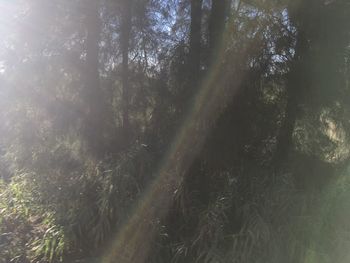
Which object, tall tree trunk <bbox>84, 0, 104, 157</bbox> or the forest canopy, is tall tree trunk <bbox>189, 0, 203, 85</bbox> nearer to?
the forest canopy

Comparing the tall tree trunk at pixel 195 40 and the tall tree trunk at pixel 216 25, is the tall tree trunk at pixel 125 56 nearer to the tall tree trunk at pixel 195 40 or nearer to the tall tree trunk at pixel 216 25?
the tall tree trunk at pixel 195 40

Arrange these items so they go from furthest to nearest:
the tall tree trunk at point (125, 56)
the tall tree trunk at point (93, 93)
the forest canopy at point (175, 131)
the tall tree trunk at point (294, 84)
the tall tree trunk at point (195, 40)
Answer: the tall tree trunk at point (93, 93), the tall tree trunk at point (125, 56), the tall tree trunk at point (195, 40), the tall tree trunk at point (294, 84), the forest canopy at point (175, 131)

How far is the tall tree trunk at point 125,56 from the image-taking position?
22.0ft

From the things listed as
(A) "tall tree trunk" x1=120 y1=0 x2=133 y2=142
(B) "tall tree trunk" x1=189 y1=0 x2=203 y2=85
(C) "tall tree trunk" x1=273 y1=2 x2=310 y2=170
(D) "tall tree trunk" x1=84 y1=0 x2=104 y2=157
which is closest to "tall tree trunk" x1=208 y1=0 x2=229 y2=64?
(B) "tall tree trunk" x1=189 y1=0 x2=203 y2=85

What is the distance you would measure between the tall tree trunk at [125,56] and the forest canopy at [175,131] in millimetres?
18

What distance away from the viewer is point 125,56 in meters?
6.87

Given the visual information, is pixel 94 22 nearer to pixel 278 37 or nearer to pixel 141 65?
pixel 141 65

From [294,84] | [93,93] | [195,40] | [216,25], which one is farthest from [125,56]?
[294,84]

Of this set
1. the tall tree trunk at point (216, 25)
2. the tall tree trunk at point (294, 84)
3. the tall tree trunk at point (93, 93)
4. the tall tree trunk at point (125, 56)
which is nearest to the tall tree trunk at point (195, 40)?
the tall tree trunk at point (216, 25)

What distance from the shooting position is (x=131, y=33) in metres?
6.81

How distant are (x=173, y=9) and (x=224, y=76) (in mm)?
1570

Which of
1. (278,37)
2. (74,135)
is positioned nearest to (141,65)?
(74,135)

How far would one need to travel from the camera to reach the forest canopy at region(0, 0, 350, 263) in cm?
482

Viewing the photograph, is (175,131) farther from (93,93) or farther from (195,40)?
(93,93)
